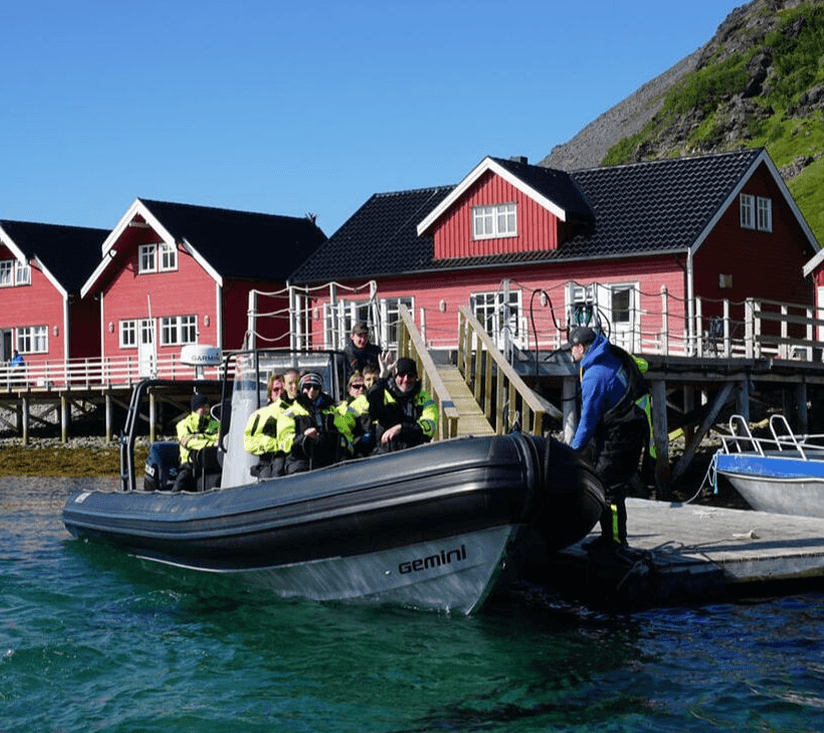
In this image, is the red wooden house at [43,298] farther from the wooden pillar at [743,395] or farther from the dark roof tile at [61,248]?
the wooden pillar at [743,395]

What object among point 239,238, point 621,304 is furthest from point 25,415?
point 621,304

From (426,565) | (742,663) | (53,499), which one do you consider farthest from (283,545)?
(53,499)

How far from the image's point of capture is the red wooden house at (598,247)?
97.3ft

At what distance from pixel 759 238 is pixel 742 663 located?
79.9 feet

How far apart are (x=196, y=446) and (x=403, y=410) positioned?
2.44 m

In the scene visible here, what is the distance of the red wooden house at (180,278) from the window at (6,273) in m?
3.62

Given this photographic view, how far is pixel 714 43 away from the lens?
116438 mm

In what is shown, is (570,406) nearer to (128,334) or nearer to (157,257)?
(157,257)

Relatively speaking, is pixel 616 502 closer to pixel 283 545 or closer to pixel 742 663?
pixel 742 663

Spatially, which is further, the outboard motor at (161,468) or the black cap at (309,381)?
the outboard motor at (161,468)

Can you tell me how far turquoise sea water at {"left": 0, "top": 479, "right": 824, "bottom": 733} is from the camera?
8102 mm

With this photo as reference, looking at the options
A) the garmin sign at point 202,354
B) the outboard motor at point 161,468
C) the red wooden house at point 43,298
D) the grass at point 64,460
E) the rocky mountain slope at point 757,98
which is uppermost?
the rocky mountain slope at point 757,98

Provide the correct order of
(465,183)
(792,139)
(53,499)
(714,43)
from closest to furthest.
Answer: (53,499) < (465,183) < (792,139) < (714,43)

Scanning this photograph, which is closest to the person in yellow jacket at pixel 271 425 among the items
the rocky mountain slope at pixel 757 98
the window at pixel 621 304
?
the window at pixel 621 304
